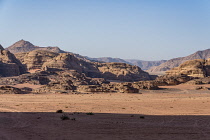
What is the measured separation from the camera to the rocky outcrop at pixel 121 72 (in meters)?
79.8

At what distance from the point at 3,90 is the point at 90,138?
3354cm

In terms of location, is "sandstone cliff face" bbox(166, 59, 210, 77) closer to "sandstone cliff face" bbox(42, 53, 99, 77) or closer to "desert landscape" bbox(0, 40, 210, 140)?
"desert landscape" bbox(0, 40, 210, 140)

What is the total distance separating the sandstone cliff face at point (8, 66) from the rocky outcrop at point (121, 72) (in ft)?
66.4

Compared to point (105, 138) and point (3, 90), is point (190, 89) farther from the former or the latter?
point (105, 138)

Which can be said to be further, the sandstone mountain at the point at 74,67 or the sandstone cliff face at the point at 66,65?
the sandstone mountain at the point at 74,67

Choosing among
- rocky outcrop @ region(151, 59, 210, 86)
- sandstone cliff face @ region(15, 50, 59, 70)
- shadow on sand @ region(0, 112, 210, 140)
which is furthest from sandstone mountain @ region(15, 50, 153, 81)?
shadow on sand @ region(0, 112, 210, 140)

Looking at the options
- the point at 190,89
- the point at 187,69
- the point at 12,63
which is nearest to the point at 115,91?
the point at 190,89

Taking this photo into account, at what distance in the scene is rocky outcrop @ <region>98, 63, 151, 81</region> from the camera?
79.8 meters

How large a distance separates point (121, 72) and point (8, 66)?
90.0 feet

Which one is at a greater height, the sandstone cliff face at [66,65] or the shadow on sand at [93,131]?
the sandstone cliff face at [66,65]

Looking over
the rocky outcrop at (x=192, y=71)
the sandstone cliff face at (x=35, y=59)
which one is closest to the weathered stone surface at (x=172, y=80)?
the rocky outcrop at (x=192, y=71)

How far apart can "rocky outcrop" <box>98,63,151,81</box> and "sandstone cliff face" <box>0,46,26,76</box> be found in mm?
20244

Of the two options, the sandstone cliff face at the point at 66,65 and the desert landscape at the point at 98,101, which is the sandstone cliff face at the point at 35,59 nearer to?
the desert landscape at the point at 98,101

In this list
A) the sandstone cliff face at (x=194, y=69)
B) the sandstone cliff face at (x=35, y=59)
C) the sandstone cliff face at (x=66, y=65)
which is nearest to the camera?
the sandstone cliff face at (x=194, y=69)
